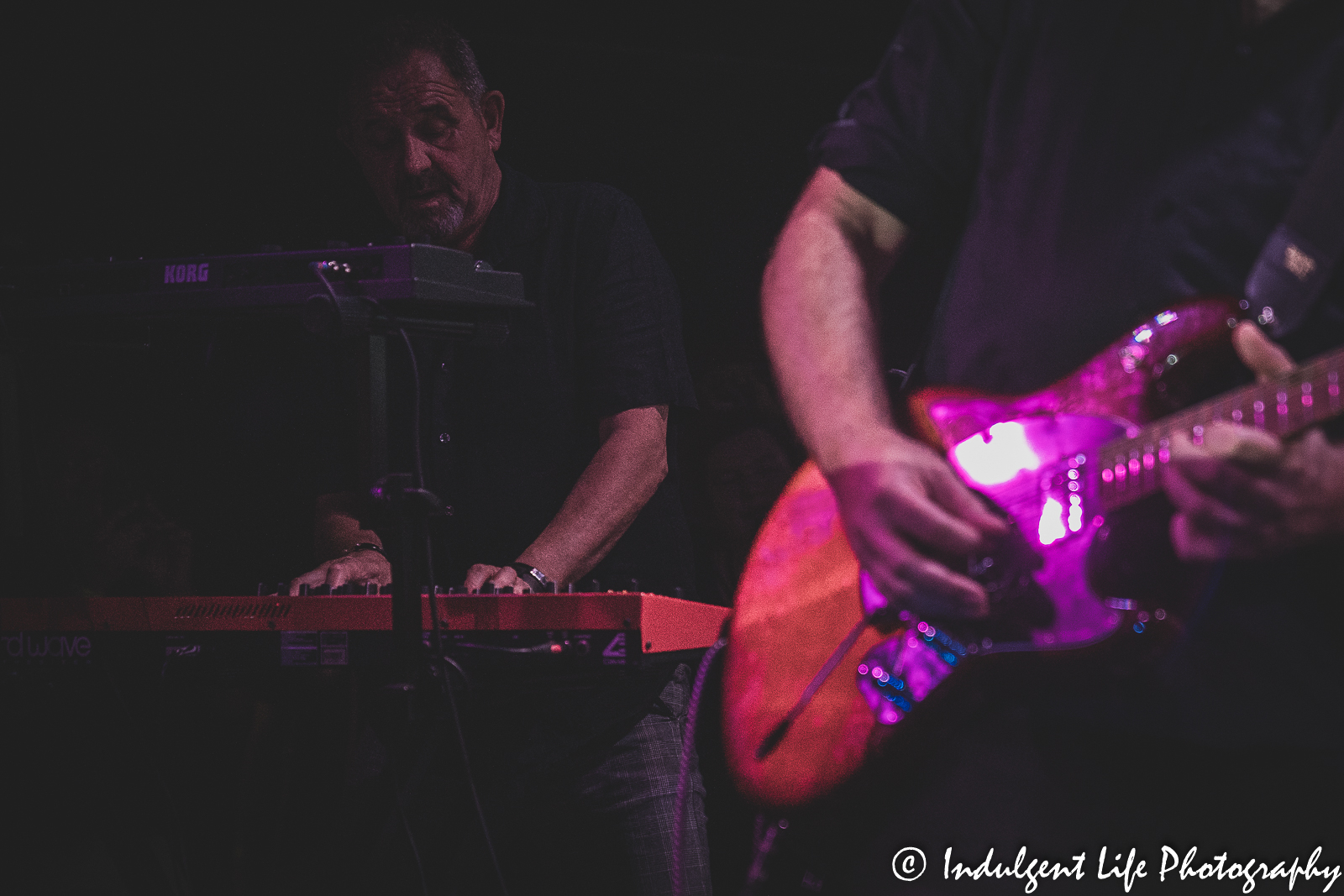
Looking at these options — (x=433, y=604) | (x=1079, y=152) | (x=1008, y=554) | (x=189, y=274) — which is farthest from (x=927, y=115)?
(x=189, y=274)

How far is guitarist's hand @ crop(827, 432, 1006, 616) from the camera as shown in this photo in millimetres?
993

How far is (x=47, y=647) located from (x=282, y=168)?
2211 mm

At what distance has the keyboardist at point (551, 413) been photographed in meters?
1.86

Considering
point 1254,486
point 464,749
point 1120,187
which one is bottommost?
point 464,749

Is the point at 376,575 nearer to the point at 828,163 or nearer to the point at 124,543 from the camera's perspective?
the point at 828,163

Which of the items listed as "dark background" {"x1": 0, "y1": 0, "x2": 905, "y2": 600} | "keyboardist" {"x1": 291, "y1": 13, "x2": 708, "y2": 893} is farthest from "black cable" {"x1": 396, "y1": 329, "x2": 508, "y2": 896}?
"dark background" {"x1": 0, "y1": 0, "x2": 905, "y2": 600}

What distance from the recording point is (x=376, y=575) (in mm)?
1893

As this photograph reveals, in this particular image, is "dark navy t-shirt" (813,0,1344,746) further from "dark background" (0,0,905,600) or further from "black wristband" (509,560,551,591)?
"dark background" (0,0,905,600)

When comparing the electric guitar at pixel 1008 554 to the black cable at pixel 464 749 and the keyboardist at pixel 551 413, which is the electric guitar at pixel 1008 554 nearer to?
the black cable at pixel 464 749

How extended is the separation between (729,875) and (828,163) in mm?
2364

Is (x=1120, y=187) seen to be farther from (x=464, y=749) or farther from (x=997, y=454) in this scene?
(x=464, y=749)

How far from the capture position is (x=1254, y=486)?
2.59 ft

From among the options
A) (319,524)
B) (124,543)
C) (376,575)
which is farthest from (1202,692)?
(124,543)

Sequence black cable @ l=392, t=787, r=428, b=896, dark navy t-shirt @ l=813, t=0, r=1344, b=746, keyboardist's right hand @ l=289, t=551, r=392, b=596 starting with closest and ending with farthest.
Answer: dark navy t-shirt @ l=813, t=0, r=1344, b=746, black cable @ l=392, t=787, r=428, b=896, keyboardist's right hand @ l=289, t=551, r=392, b=596
